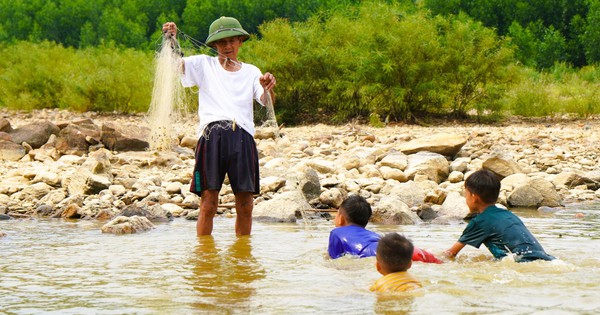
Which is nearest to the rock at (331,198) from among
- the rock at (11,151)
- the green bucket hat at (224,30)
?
the green bucket hat at (224,30)

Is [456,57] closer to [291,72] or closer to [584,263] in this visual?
[291,72]

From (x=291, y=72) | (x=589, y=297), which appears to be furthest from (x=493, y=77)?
(x=589, y=297)

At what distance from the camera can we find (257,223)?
27.2ft

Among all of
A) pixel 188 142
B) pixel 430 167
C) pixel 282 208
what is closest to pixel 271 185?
pixel 282 208

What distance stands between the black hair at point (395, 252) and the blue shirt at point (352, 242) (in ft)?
2.66

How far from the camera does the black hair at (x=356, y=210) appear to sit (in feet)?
18.8

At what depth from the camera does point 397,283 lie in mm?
4578

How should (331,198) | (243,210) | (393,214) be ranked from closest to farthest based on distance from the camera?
(243,210) < (393,214) < (331,198)

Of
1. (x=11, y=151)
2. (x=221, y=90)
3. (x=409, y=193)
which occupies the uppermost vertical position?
(x=221, y=90)

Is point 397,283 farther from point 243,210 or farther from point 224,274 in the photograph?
point 243,210

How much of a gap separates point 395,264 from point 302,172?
5226 mm

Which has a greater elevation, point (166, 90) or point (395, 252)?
point (166, 90)

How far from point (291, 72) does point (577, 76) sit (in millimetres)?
12639

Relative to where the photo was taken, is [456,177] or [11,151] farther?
[11,151]
